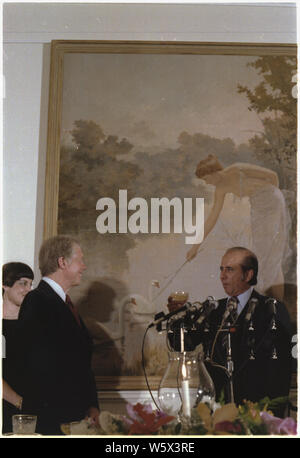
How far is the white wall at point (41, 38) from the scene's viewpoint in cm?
320

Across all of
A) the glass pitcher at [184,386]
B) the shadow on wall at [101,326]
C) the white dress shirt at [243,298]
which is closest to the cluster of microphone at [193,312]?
the white dress shirt at [243,298]

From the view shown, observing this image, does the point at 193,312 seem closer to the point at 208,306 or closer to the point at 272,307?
the point at 208,306

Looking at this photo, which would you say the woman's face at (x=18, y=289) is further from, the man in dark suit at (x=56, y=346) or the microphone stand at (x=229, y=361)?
the microphone stand at (x=229, y=361)

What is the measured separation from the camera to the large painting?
11.0 ft

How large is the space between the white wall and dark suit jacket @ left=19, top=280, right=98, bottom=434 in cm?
29

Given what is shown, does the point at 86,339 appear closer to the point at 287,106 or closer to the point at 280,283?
the point at 280,283

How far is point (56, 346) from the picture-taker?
121 inches

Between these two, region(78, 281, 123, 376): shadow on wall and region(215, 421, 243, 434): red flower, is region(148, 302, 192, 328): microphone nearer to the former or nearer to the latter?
region(78, 281, 123, 376): shadow on wall

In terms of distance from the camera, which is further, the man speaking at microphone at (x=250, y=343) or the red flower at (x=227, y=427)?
the man speaking at microphone at (x=250, y=343)

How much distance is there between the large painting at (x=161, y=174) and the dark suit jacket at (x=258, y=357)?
0.75 ft

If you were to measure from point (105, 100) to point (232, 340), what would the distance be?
1.44 meters

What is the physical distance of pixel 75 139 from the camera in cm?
344

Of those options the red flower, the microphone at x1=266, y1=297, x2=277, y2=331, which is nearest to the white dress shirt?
the microphone at x1=266, y1=297, x2=277, y2=331
